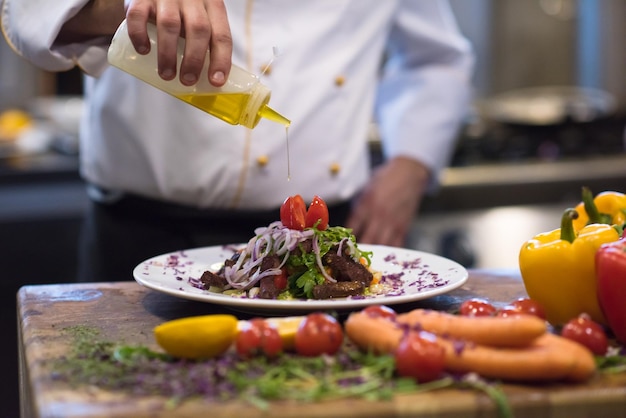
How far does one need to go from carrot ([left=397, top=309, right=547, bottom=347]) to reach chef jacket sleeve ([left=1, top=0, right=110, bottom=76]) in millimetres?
809

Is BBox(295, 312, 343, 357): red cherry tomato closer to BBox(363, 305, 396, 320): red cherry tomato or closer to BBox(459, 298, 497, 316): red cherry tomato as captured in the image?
BBox(363, 305, 396, 320): red cherry tomato

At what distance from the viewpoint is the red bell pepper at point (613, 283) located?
3.60 ft

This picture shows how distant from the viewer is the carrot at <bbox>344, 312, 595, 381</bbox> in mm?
931

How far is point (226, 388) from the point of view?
2.99ft

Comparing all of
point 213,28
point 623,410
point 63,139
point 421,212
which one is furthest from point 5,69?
point 623,410

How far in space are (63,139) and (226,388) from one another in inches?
89.5

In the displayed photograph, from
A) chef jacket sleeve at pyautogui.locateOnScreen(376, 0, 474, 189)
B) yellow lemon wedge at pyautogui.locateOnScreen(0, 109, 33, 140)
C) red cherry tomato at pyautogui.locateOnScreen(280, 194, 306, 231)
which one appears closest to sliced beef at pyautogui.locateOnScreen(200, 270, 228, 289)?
red cherry tomato at pyautogui.locateOnScreen(280, 194, 306, 231)

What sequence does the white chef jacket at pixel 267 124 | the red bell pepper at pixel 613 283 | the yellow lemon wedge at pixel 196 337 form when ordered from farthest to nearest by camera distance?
the white chef jacket at pixel 267 124
the red bell pepper at pixel 613 283
the yellow lemon wedge at pixel 196 337

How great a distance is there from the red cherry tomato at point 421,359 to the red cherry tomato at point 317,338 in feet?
0.32

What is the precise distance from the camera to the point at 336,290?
1.25 m

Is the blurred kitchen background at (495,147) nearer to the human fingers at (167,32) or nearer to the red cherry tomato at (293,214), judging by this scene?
the red cherry tomato at (293,214)

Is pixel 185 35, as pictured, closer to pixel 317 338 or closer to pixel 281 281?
pixel 281 281

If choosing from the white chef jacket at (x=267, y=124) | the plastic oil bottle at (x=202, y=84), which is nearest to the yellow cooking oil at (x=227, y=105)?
the plastic oil bottle at (x=202, y=84)

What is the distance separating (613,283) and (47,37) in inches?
39.1
